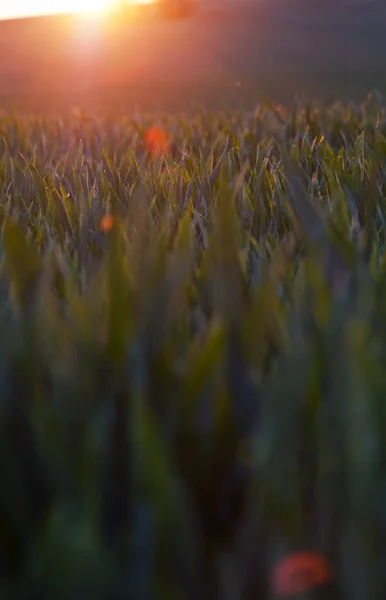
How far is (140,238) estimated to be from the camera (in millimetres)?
519

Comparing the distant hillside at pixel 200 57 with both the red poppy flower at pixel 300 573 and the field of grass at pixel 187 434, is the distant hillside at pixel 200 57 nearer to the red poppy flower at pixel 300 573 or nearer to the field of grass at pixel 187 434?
the field of grass at pixel 187 434

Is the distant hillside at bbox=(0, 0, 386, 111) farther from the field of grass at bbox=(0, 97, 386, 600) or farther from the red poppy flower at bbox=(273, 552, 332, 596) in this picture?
the red poppy flower at bbox=(273, 552, 332, 596)

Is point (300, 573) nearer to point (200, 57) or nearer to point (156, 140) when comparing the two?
point (156, 140)

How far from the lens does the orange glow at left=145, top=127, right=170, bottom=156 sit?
77.2 inches

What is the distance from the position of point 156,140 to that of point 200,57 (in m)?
13.3

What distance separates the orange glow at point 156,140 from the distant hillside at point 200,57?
9.10 m

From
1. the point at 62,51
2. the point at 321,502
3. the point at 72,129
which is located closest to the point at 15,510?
the point at 321,502

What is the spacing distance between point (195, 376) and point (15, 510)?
0.12 m

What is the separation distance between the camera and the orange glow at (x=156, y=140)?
1960mm

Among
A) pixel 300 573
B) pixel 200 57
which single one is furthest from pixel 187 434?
pixel 200 57

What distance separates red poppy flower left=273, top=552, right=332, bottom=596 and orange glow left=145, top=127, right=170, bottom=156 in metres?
1.61

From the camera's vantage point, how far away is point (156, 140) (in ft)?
7.15

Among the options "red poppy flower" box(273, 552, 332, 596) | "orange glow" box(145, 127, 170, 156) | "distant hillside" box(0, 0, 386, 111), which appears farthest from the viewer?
"distant hillside" box(0, 0, 386, 111)

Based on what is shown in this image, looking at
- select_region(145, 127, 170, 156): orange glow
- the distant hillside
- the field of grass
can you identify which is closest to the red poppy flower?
the field of grass
